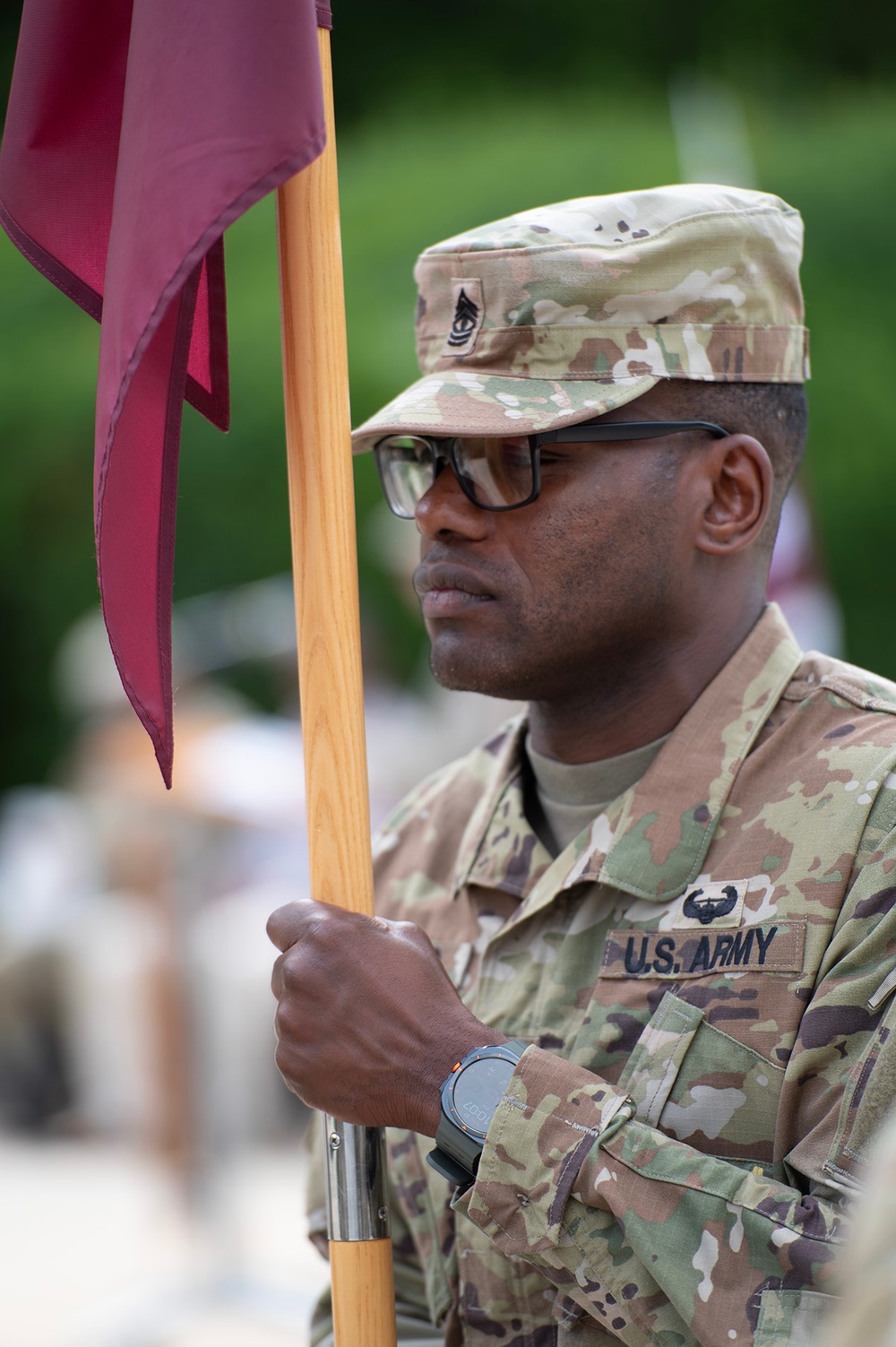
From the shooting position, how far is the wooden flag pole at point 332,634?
1.99 metres

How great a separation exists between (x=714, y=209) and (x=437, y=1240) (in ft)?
5.02

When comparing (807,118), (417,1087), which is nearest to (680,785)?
(417,1087)

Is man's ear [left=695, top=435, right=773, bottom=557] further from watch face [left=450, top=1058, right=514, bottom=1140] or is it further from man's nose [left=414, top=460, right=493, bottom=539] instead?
watch face [left=450, top=1058, right=514, bottom=1140]

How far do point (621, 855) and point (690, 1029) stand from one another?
0.94ft

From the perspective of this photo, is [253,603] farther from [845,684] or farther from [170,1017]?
[845,684]

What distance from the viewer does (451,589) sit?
2258 mm

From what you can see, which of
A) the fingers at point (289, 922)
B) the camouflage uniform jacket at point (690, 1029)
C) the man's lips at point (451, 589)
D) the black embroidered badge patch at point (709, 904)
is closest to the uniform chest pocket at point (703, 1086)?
the camouflage uniform jacket at point (690, 1029)

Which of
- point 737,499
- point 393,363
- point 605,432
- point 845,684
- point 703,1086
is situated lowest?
point 703,1086

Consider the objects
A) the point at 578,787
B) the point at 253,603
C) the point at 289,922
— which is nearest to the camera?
the point at 289,922

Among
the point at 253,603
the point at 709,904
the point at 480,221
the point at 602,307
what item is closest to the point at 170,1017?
the point at 253,603

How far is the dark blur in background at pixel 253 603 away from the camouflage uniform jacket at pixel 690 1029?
3211 millimetres

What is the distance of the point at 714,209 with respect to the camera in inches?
86.4

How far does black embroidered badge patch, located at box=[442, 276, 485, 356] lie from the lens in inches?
88.2

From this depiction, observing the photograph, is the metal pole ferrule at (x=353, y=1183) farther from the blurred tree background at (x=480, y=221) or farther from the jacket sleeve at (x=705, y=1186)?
the blurred tree background at (x=480, y=221)
